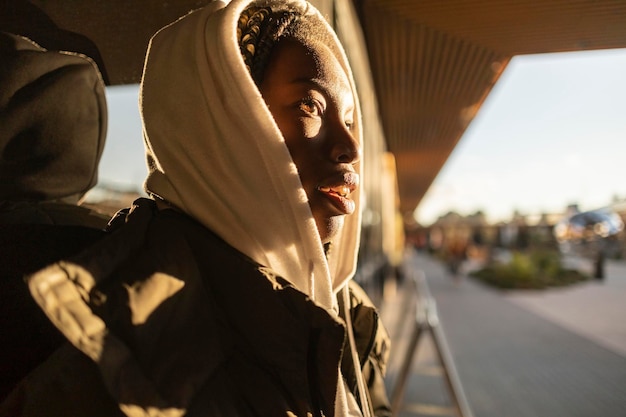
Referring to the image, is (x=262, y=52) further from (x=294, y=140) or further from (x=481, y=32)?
(x=481, y=32)

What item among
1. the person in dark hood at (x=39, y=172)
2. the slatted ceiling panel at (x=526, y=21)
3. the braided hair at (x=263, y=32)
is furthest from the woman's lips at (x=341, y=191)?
the slatted ceiling panel at (x=526, y=21)

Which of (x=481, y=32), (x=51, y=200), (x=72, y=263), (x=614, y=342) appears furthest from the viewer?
(x=614, y=342)

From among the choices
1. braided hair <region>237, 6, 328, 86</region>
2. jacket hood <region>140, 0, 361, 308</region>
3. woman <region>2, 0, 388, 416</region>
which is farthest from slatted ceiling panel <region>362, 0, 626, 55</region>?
jacket hood <region>140, 0, 361, 308</region>

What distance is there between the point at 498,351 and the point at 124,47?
254 inches

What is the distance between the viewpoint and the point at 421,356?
630cm

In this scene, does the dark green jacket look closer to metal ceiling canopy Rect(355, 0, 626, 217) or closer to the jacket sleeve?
the jacket sleeve

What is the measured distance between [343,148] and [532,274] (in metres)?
15.4

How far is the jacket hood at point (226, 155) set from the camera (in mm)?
926

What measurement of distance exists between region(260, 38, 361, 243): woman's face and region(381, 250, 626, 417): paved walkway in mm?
3785

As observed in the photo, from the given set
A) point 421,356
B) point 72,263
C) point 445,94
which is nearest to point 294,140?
point 72,263

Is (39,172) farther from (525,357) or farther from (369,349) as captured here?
(525,357)

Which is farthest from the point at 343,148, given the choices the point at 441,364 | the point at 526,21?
the point at 526,21

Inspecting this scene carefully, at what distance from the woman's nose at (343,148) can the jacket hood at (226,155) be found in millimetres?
114

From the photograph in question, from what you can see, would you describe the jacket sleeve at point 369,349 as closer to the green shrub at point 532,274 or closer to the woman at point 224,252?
the woman at point 224,252
